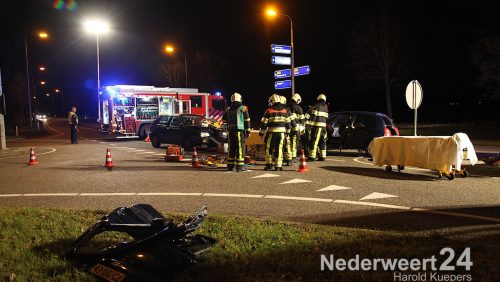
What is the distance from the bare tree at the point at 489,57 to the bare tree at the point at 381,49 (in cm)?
1026

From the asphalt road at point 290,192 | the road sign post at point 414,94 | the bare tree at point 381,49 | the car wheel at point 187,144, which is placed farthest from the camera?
the bare tree at point 381,49

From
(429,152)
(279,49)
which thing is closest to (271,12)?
(279,49)

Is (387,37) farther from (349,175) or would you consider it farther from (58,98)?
(58,98)

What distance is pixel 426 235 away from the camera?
5.68 meters

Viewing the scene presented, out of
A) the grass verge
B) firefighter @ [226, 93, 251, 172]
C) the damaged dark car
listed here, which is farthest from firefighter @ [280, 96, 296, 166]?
the grass verge

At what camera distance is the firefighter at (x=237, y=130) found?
12.3m

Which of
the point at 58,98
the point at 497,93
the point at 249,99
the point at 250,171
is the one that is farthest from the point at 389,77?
the point at 58,98

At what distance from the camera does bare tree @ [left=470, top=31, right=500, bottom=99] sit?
28.5 meters

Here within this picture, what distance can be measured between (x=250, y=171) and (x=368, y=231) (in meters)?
6.69

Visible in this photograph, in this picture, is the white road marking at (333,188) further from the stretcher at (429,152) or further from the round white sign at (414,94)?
the round white sign at (414,94)

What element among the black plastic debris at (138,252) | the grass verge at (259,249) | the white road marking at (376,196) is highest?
the black plastic debris at (138,252)

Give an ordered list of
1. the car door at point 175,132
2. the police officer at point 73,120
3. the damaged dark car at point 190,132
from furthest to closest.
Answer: the police officer at point 73,120
the car door at point 175,132
the damaged dark car at point 190,132

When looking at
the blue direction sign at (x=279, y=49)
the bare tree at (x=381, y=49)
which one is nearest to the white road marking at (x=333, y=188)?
the blue direction sign at (x=279, y=49)

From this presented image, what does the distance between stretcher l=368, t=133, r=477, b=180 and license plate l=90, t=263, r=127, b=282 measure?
819 centimetres
